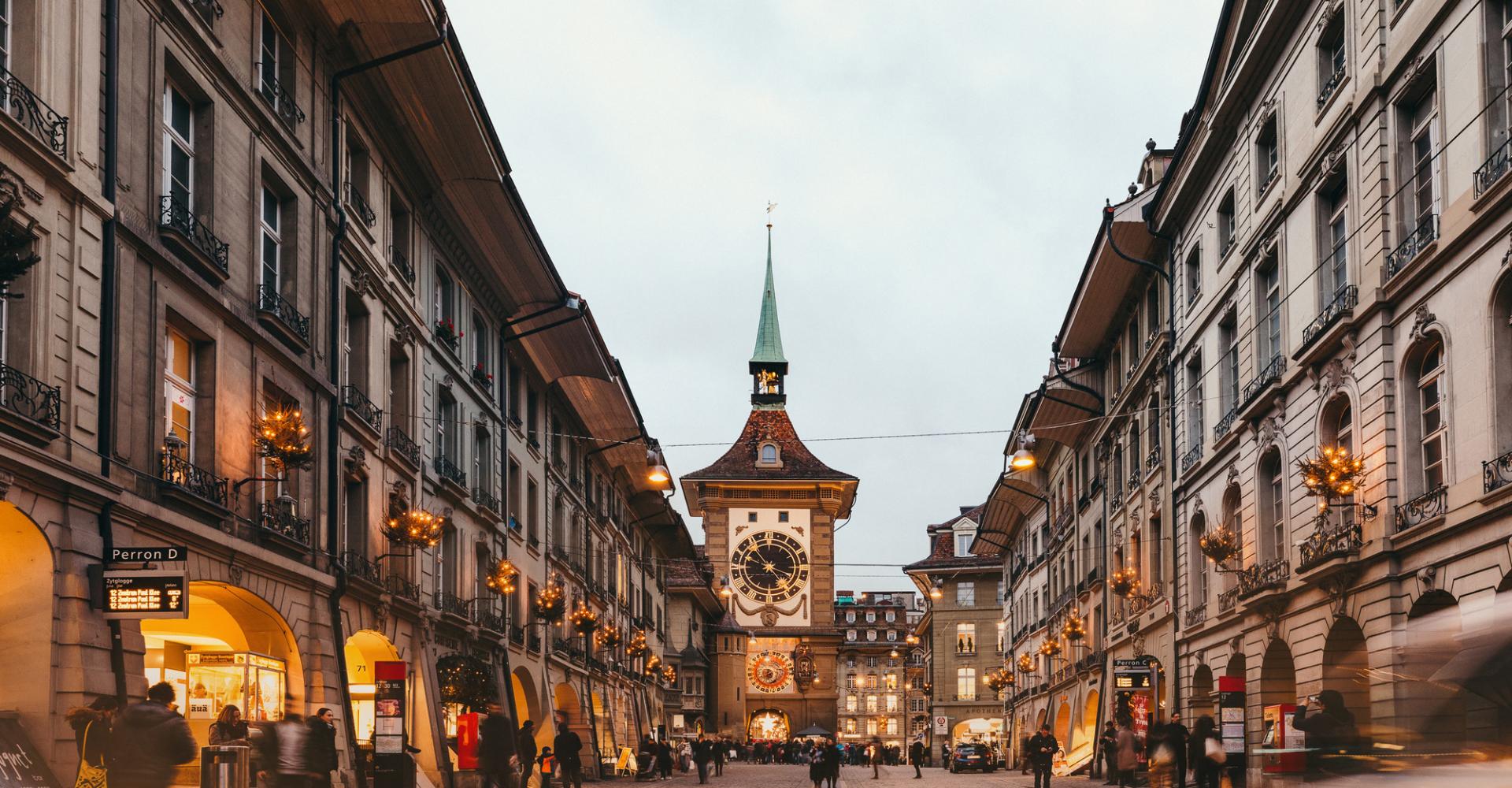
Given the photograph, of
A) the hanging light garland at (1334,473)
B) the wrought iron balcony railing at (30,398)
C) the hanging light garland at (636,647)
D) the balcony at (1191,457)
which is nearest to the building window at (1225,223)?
the balcony at (1191,457)

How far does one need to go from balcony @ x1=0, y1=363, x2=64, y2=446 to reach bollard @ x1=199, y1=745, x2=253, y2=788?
11.9 ft

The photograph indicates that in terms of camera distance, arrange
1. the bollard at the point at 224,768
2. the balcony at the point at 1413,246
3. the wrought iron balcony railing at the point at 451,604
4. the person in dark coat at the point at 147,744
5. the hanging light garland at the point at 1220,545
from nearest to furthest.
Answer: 1. the person in dark coat at the point at 147,744
2. the bollard at the point at 224,768
3. the balcony at the point at 1413,246
4. the hanging light garland at the point at 1220,545
5. the wrought iron balcony railing at the point at 451,604

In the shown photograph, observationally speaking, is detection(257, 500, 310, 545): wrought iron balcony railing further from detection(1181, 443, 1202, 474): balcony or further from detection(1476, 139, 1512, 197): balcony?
detection(1181, 443, 1202, 474): balcony

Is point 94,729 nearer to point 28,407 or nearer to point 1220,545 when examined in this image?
point 28,407

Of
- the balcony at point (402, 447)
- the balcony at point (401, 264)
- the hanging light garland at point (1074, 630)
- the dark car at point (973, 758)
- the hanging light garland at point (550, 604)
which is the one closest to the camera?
the balcony at point (402, 447)

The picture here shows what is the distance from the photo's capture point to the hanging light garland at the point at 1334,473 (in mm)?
22688

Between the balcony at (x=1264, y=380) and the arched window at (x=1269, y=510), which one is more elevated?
the balcony at (x=1264, y=380)

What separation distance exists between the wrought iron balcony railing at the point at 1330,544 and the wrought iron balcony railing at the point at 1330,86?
637 cm

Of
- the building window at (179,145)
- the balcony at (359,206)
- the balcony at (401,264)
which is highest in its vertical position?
the balcony at (359,206)

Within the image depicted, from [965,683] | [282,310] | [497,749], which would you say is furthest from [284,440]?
[965,683]

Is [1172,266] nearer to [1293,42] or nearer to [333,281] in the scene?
[1293,42]

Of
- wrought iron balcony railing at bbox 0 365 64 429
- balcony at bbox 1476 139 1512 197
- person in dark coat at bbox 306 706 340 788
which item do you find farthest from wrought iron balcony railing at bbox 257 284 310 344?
balcony at bbox 1476 139 1512 197

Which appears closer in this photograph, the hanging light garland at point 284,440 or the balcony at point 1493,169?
the balcony at point 1493,169

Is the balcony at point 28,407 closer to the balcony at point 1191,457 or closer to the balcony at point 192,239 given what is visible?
the balcony at point 192,239
